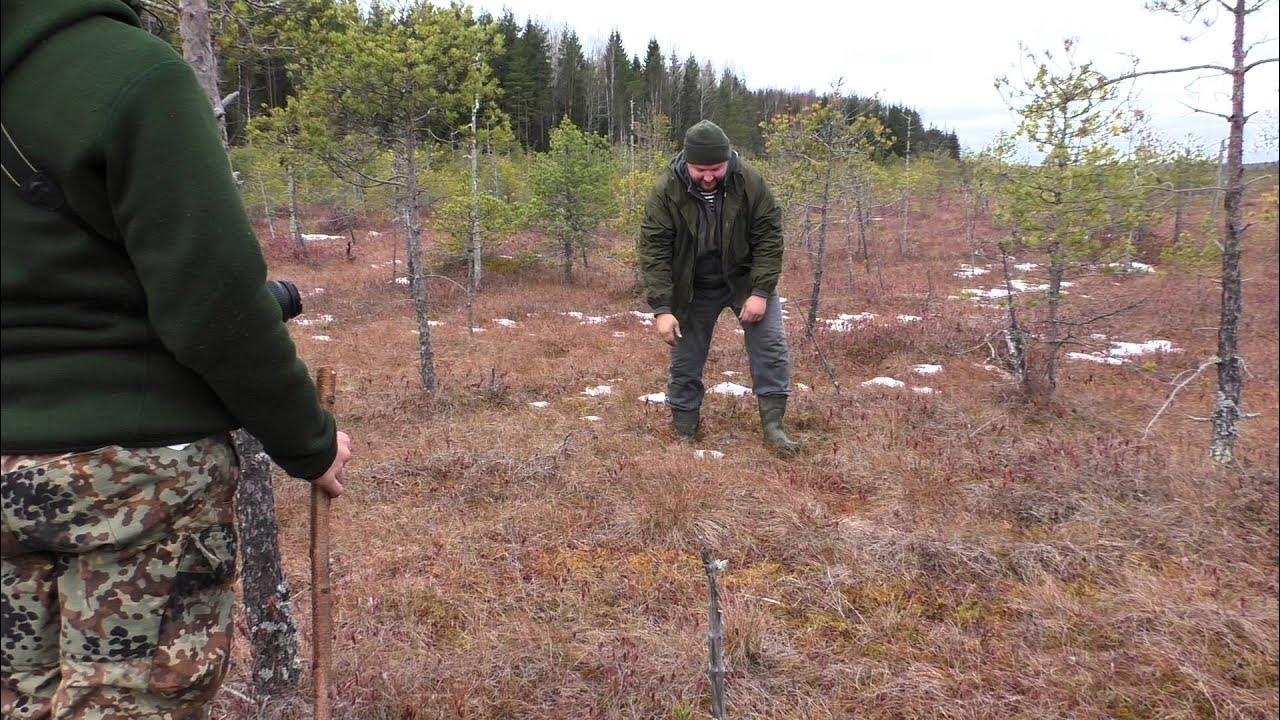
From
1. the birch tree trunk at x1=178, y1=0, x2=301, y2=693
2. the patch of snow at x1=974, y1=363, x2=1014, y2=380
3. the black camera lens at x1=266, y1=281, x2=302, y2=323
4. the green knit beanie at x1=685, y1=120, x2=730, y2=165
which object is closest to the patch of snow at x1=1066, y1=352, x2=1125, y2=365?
the patch of snow at x1=974, y1=363, x2=1014, y2=380

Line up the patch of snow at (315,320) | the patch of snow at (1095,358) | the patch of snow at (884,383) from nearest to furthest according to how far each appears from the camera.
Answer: the patch of snow at (884,383), the patch of snow at (1095,358), the patch of snow at (315,320)

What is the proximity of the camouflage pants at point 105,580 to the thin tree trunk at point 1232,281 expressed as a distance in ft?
18.4

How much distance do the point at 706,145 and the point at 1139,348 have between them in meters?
7.66

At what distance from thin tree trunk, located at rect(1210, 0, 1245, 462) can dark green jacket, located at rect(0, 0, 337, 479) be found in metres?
5.46

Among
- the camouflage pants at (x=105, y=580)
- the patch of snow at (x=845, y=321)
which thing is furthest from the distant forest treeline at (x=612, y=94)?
the camouflage pants at (x=105, y=580)

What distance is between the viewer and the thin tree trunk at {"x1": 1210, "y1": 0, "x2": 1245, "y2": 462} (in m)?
4.02

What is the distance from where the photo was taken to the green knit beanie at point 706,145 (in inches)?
167

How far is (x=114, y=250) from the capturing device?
1116mm

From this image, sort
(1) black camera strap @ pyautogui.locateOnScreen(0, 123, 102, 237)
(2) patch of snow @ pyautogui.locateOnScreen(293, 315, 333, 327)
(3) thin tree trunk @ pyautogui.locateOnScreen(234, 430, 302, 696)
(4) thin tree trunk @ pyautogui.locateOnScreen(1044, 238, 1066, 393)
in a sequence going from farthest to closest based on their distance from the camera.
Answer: (2) patch of snow @ pyautogui.locateOnScreen(293, 315, 333, 327)
(4) thin tree trunk @ pyautogui.locateOnScreen(1044, 238, 1066, 393)
(3) thin tree trunk @ pyautogui.locateOnScreen(234, 430, 302, 696)
(1) black camera strap @ pyautogui.locateOnScreen(0, 123, 102, 237)

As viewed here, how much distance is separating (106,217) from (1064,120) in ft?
25.6

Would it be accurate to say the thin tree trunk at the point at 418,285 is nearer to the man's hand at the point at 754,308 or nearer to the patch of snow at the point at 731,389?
the patch of snow at the point at 731,389

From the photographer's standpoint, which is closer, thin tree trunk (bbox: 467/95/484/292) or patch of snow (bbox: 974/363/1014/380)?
patch of snow (bbox: 974/363/1014/380)

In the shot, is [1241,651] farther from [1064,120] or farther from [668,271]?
[1064,120]

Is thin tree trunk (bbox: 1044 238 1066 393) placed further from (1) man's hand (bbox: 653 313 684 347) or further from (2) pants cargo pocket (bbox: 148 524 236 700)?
(2) pants cargo pocket (bbox: 148 524 236 700)
